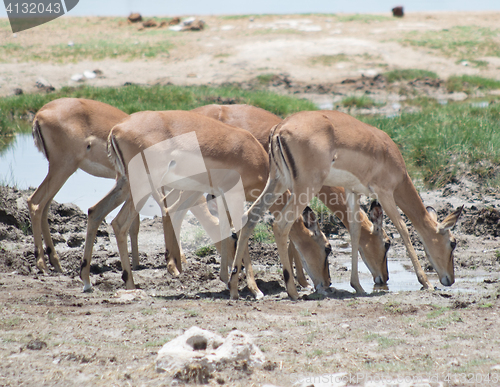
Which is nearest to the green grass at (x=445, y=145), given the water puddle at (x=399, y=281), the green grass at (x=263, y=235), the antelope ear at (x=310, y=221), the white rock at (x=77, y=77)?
the water puddle at (x=399, y=281)

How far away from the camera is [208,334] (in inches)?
154

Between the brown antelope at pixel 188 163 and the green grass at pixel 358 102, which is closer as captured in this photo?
the brown antelope at pixel 188 163

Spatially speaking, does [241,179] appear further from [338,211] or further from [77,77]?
[77,77]

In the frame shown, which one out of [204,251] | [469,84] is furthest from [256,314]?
[469,84]

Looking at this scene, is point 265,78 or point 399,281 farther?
point 265,78

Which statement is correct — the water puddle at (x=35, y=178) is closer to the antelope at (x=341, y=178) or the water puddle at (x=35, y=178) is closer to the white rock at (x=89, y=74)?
the antelope at (x=341, y=178)

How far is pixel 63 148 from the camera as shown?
7688 mm

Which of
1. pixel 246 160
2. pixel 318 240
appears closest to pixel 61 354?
pixel 246 160

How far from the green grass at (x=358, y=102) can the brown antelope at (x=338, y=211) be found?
424 inches

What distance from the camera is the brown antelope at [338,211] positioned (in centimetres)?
730

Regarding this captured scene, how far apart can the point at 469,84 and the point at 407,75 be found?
7.25 ft

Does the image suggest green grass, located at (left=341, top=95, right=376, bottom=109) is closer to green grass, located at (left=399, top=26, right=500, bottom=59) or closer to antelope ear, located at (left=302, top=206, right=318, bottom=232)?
green grass, located at (left=399, top=26, right=500, bottom=59)

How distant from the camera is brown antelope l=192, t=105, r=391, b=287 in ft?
24.0

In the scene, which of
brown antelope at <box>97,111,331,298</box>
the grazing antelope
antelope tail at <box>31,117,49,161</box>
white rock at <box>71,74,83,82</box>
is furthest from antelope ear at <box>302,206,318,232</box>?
white rock at <box>71,74,83,82</box>
